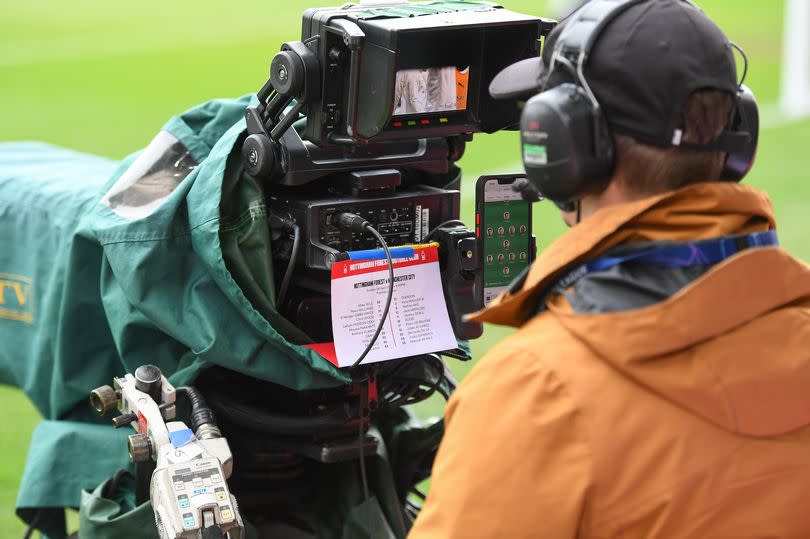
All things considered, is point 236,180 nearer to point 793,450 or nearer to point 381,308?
point 381,308

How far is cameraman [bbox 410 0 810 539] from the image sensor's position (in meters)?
1.54

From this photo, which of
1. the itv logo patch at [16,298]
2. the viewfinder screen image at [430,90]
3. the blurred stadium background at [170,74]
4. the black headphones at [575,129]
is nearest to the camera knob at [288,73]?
the viewfinder screen image at [430,90]

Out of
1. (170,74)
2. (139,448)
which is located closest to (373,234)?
(139,448)

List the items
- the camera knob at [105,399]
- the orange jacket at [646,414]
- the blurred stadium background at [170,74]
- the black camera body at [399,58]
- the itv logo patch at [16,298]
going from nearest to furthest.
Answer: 1. the orange jacket at [646,414]
2. the black camera body at [399,58]
3. the camera knob at [105,399]
4. the itv logo patch at [16,298]
5. the blurred stadium background at [170,74]

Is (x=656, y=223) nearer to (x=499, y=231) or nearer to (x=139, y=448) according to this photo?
(x=499, y=231)

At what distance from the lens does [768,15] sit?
1451cm

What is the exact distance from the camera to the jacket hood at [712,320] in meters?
1.55

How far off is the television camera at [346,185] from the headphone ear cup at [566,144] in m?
0.78

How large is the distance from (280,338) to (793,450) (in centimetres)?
129

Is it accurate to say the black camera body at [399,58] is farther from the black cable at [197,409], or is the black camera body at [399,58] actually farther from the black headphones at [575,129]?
the black headphones at [575,129]

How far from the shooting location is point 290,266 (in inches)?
106

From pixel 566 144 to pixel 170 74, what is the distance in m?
10.9

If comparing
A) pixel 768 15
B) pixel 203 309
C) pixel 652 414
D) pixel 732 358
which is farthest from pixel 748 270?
pixel 768 15

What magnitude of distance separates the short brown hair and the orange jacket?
0.03 meters
